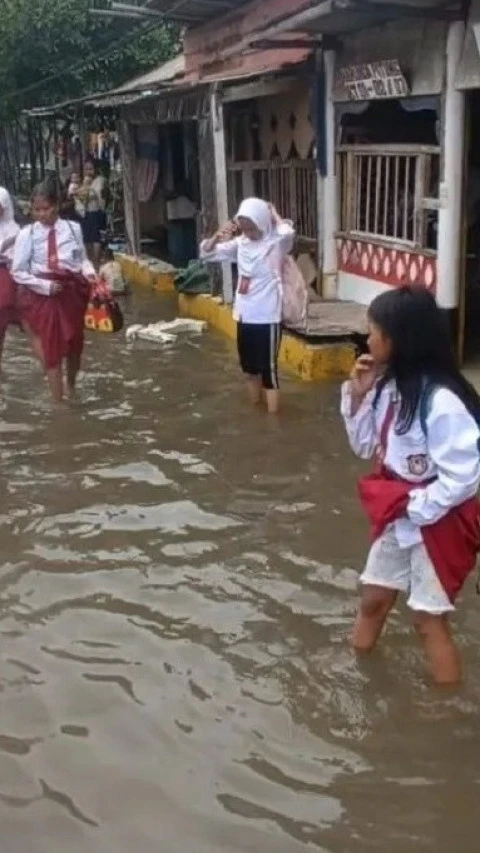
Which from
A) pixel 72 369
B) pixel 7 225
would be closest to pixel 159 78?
pixel 7 225

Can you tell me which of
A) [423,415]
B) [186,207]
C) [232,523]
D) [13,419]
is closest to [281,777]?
[423,415]

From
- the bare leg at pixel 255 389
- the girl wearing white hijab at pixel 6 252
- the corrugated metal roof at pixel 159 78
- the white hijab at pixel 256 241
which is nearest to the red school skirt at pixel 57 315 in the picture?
the girl wearing white hijab at pixel 6 252

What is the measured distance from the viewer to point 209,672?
14.2 ft

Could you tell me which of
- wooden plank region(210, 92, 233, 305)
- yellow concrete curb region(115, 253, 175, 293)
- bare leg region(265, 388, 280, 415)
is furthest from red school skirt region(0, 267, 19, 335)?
yellow concrete curb region(115, 253, 175, 293)

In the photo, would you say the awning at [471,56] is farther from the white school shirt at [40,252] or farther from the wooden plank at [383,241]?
the white school shirt at [40,252]

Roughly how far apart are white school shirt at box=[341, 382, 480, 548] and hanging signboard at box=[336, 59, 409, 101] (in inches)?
235

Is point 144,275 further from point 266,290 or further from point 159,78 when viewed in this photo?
point 266,290

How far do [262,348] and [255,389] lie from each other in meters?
0.51

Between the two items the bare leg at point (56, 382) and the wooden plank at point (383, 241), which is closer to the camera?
the bare leg at point (56, 382)

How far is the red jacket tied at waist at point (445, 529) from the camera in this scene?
11.7ft

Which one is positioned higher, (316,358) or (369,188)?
(369,188)

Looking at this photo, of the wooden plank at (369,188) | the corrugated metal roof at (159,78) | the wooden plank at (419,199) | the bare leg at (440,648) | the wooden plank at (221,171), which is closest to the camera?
the bare leg at (440,648)

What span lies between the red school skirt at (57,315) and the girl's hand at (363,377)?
476cm

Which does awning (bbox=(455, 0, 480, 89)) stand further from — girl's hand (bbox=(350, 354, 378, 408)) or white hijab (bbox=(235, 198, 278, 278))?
girl's hand (bbox=(350, 354, 378, 408))
